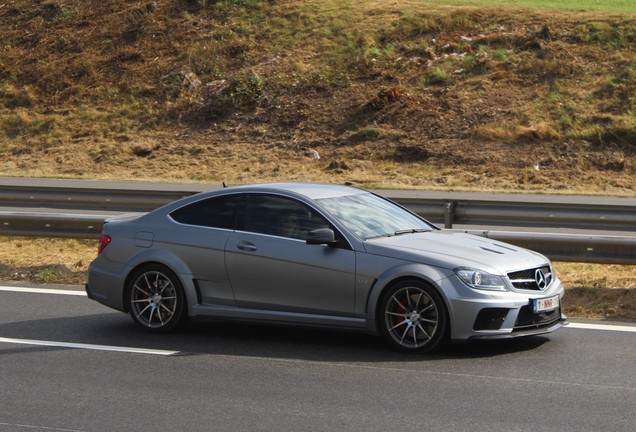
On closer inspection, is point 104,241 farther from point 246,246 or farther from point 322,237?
point 322,237

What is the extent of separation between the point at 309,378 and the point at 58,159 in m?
24.3

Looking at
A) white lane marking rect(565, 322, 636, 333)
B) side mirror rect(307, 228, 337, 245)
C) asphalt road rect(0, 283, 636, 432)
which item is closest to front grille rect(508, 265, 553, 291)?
asphalt road rect(0, 283, 636, 432)

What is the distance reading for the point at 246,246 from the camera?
9250 mm

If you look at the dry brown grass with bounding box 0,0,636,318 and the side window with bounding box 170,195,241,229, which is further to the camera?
the dry brown grass with bounding box 0,0,636,318

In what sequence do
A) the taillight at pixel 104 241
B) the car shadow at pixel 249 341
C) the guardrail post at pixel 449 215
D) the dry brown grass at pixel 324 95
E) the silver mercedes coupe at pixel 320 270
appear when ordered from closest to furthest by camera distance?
1. the silver mercedes coupe at pixel 320 270
2. the car shadow at pixel 249 341
3. the taillight at pixel 104 241
4. the guardrail post at pixel 449 215
5. the dry brown grass at pixel 324 95

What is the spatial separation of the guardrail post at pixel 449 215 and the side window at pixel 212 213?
4.30m

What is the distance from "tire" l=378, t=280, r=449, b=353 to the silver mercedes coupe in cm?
1

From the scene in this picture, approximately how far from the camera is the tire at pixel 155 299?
31.1ft

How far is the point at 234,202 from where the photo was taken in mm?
9570

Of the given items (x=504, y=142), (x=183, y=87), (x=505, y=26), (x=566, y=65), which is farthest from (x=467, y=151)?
(x=183, y=87)

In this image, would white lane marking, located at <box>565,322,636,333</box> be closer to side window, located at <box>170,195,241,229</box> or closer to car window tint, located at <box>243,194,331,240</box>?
car window tint, located at <box>243,194,331,240</box>

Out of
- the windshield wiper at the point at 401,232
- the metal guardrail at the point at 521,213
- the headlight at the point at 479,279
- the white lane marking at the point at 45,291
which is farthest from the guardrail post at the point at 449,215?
the headlight at the point at 479,279

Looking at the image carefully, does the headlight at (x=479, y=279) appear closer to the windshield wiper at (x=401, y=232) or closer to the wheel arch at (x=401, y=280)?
the wheel arch at (x=401, y=280)

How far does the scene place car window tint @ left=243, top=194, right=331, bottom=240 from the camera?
360 inches
